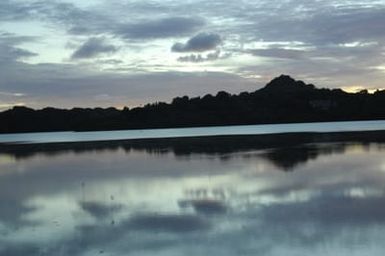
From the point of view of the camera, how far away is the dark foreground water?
1107cm

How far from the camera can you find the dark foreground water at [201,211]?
436 inches

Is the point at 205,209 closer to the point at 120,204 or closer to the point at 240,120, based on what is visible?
the point at 120,204

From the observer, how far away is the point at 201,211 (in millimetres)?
14883

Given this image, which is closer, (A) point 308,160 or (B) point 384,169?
(B) point 384,169

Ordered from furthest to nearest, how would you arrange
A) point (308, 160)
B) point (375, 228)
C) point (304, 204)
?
1. point (308, 160)
2. point (304, 204)
3. point (375, 228)

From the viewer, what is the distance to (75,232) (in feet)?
42.1


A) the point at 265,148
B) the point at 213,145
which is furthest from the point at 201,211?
the point at 213,145

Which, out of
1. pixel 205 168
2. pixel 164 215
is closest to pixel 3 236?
pixel 164 215

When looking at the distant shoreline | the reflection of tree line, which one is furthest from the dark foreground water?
the distant shoreline

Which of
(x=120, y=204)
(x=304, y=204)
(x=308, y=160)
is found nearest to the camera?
(x=304, y=204)

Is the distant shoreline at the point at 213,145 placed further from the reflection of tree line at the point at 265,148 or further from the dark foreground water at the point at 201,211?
the dark foreground water at the point at 201,211

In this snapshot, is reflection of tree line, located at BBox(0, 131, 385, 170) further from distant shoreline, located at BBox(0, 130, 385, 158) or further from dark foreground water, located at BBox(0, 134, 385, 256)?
dark foreground water, located at BBox(0, 134, 385, 256)

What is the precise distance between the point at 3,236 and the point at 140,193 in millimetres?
6816

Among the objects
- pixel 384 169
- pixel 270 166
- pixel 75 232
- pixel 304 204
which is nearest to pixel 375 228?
pixel 304 204
